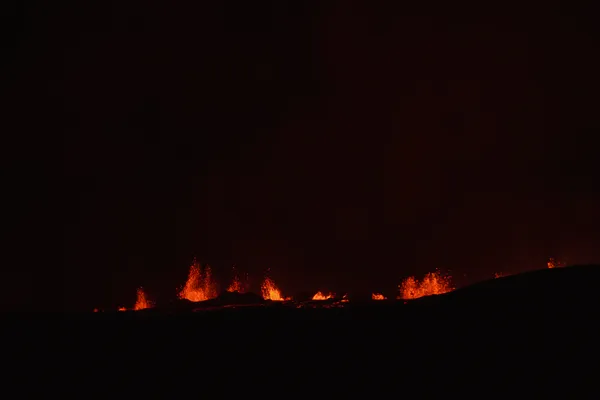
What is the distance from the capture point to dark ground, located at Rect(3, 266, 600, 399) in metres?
11.3

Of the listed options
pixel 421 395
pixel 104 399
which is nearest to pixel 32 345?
pixel 104 399

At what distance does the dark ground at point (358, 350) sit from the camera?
37.0 ft

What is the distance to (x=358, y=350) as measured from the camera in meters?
13.1

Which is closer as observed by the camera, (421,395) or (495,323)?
(421,395)

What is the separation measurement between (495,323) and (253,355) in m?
6.11

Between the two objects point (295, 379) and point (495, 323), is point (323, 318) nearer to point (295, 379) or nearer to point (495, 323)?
point (295, 379)

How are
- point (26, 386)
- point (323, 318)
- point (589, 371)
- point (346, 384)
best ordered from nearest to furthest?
point (589, 371), point (346, 384), point (26, 386), point (323, 318)

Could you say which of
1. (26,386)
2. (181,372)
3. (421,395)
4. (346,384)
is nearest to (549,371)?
(421,395)

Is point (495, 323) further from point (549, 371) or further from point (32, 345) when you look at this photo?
point (32, 345)

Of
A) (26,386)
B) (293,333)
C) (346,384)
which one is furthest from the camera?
(293,333)

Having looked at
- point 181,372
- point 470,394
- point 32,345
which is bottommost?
point 470,394

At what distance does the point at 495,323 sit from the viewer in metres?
12.8

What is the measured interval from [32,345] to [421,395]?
11017mm

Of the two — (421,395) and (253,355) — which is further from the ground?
(253,355)
